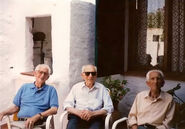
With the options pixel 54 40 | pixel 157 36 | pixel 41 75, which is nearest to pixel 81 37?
pixel 54 40

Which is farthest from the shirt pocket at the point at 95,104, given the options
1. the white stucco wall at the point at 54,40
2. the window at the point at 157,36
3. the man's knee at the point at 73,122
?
the window at the point at 157,36

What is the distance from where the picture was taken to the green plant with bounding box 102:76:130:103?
4965 millimetres

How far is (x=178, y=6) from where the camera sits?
477 cm

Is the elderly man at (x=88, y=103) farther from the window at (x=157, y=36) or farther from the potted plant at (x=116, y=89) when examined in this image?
the window at (x=157, y=36)

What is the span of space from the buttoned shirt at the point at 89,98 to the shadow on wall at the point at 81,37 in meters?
1.05

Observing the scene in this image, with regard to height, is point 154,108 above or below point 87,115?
above

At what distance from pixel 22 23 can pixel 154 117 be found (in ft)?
10.3

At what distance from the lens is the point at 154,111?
3270 mm

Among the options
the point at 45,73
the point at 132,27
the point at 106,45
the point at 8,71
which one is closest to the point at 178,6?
the point at 132,27

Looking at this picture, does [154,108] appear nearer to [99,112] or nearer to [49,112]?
[99,112]

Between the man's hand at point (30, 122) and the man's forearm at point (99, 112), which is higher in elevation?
the man's forearm at point (99, 112)

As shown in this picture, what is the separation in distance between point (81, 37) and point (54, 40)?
45cm

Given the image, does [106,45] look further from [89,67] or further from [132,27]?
[89,67]

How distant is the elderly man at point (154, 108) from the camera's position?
10.5ft
